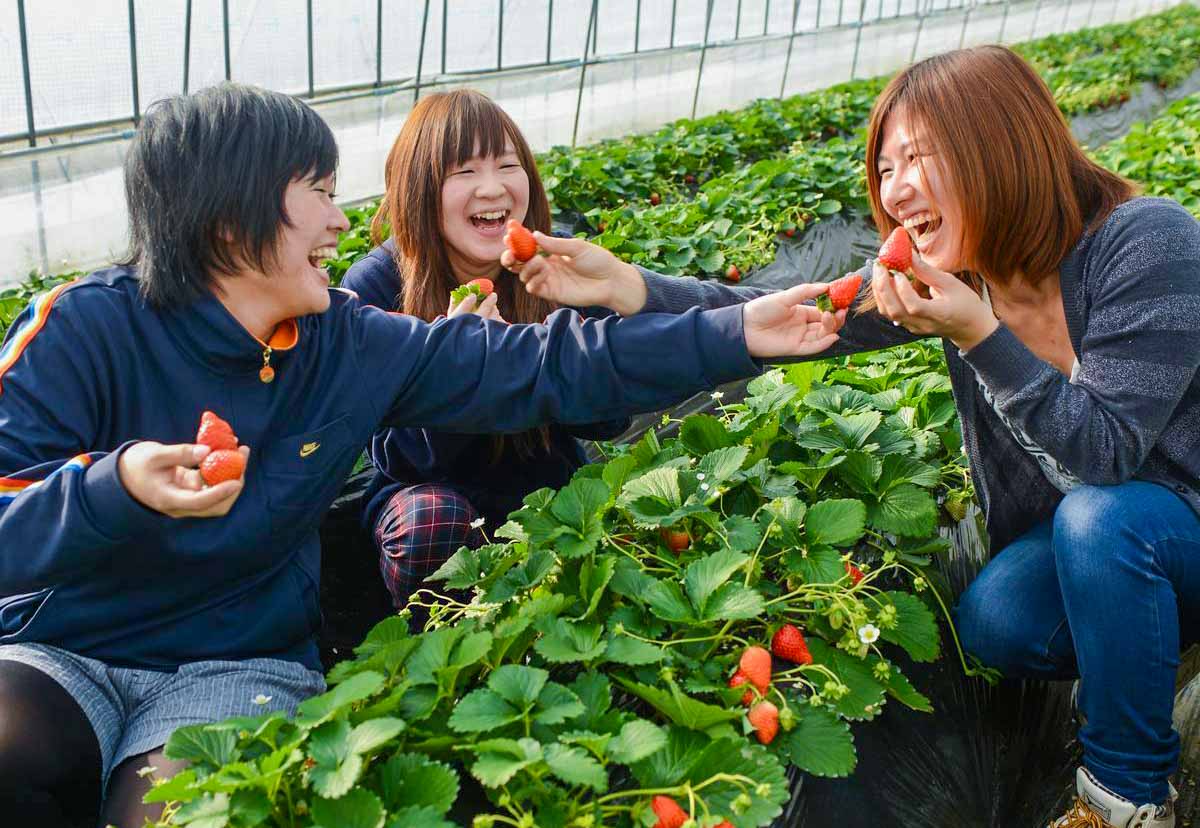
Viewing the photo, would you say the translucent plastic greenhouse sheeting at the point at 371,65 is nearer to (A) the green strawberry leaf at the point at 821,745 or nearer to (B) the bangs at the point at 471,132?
(B) the bangs at the point at 471,132

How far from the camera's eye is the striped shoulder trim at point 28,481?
154 centimetres

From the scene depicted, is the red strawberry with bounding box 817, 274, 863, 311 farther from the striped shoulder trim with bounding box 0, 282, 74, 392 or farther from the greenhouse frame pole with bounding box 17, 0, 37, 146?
the greenhouse frame pole with bounding box 17, 0, 37, 146

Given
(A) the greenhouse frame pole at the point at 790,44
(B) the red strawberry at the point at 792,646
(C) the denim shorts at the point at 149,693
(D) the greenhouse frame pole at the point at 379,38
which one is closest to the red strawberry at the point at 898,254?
(B) the red strawberry at the point at 792,646

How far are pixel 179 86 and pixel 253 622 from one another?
664 cm

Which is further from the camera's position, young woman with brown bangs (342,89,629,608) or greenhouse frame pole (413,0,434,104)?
greenhouse frame pole (413,0,434,104)

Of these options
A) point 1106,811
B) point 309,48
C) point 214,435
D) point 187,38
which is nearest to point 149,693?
point 214,435

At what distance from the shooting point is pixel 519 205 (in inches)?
107

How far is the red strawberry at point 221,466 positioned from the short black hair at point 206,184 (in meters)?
0.42

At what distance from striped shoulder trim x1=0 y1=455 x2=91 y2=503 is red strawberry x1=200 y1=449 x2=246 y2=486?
0.21 m

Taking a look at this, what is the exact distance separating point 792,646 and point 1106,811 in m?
0.60

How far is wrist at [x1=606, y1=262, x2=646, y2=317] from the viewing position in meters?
2.33

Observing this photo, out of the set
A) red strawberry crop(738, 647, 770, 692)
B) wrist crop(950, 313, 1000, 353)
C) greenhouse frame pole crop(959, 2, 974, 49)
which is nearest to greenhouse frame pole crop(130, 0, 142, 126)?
wrist crop(950, 313, 1000, 353)

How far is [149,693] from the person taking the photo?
5.82 ft

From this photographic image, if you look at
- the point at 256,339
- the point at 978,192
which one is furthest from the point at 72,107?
the point at 978,192
